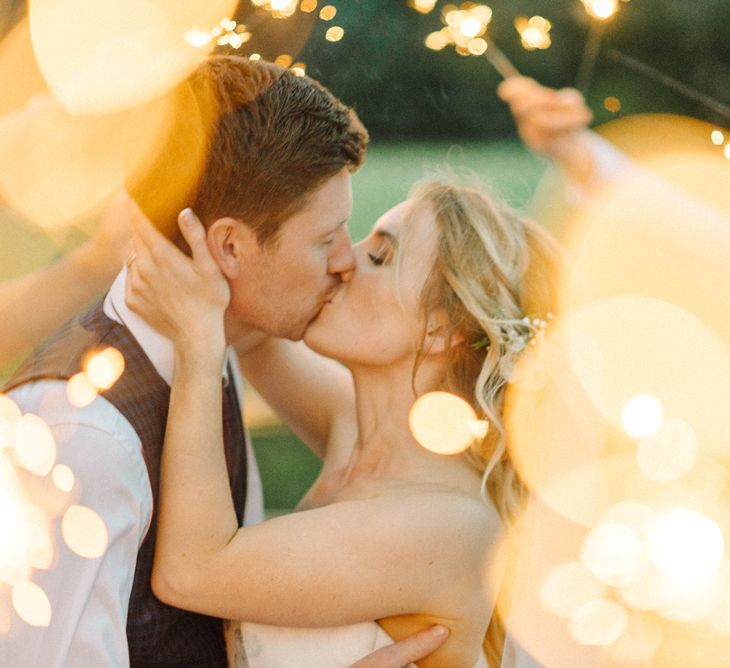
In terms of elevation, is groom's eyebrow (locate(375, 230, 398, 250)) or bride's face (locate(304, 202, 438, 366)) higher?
groom's eyebrow (locate(375, 230, 398, 250))

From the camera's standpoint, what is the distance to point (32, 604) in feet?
5.88

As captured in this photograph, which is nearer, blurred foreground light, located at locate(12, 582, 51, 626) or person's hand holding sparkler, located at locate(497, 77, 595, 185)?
blurred foreground light, located at locate(12, 582, 51, 626)

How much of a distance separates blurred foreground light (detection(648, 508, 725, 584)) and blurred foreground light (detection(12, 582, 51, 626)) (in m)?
2.44

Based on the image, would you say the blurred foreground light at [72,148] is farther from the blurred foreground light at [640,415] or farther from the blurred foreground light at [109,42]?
the blurred foreground light at [640,415]

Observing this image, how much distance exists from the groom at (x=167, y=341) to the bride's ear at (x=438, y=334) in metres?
0.24

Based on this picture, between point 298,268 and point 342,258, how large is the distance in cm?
13

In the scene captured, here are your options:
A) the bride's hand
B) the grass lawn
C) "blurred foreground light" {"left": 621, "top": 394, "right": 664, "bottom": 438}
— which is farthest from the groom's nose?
the grass lawn

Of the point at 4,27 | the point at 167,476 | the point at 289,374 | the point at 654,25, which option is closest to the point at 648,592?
the point at 289,374

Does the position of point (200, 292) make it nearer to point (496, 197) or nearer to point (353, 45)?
point (496, 197)

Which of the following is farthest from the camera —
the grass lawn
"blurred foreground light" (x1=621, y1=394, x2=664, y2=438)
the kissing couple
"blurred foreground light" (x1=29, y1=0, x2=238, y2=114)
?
the grass lawn

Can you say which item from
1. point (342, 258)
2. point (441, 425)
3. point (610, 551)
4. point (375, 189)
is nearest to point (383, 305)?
point (342, 258)

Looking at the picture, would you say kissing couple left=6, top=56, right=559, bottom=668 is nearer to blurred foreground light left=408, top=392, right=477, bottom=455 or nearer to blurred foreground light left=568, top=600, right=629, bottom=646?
blurred foreground light left=408, top=392, right=477, bottom=455

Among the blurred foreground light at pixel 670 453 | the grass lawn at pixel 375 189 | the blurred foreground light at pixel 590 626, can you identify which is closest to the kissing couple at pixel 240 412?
the blurred foreground light at pixel 590 626

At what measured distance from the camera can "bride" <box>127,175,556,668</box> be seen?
1977 millimetres
